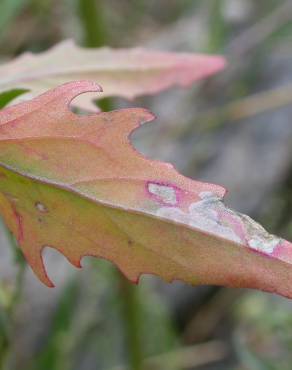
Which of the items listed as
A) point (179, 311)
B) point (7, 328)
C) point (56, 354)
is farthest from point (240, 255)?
point (179, 311)

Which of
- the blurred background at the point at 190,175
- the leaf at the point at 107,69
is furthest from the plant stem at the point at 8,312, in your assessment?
the blurred background at the point at 190,175

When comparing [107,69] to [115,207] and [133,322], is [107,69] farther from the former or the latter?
[133,322]

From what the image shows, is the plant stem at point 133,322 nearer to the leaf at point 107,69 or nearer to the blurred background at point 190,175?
the blurred background at point 190,175

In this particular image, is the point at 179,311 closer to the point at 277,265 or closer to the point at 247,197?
the point at 247,197

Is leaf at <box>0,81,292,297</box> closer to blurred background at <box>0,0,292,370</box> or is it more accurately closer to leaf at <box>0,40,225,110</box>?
leaf at <box>0,40,225,110</box>

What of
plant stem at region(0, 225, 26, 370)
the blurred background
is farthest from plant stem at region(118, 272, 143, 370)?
plant stem at region(0, 225, 26, 370)

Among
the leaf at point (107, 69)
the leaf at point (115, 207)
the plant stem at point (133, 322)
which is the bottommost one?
the leaf at point (115, 207)
